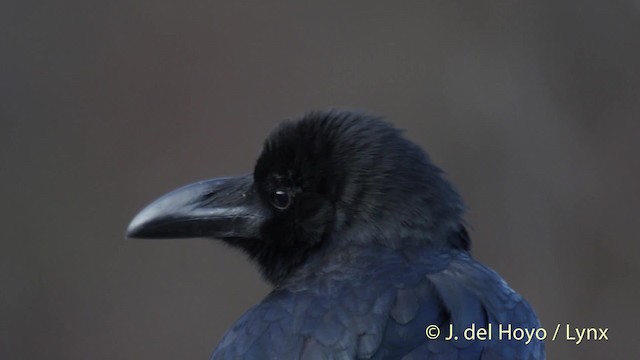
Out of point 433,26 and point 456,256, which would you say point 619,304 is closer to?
point 433,26

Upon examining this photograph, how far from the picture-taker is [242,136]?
782 cm

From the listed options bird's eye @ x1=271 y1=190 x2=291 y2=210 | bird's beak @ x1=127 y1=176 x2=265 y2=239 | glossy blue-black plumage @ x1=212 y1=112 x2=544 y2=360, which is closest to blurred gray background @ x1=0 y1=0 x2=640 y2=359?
bird's beak @ x1=127 y1=176 x2=265 y2=239

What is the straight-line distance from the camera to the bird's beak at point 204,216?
4.10 metres

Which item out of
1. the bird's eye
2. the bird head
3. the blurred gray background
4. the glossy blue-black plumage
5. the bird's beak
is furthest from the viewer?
the blurred gray background

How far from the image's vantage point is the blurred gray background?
7891 mm

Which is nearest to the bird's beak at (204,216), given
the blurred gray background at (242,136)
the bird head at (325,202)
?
the bird head at (325,202)

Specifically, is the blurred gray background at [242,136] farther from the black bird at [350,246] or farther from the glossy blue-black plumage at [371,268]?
the glossy blue-black plumage at [371,268]

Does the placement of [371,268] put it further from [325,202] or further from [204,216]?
[204,216]

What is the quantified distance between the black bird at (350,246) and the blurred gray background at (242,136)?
3690 mm

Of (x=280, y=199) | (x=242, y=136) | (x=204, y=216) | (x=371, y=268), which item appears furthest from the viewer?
(x=242, y=136)

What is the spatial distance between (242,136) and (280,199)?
385cm

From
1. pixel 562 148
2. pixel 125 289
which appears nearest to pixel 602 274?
pixel 562 148

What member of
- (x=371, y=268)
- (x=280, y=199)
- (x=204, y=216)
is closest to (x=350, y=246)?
(x=371, y=268)

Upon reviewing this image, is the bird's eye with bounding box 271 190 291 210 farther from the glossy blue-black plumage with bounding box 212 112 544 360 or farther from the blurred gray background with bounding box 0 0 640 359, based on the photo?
the blurred gray background with bounding box 0 0 640 359
